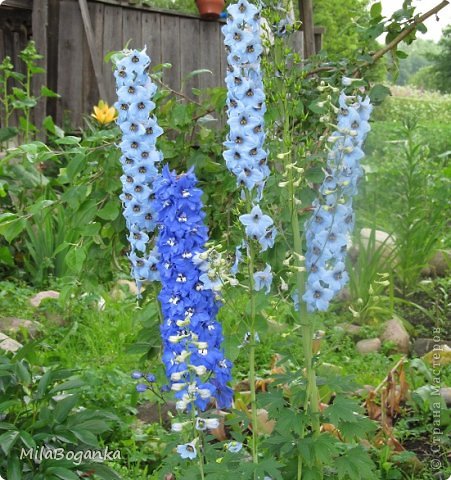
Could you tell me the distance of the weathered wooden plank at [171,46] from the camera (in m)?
5.75

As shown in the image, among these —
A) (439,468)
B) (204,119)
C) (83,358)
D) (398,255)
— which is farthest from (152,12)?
(439,468)

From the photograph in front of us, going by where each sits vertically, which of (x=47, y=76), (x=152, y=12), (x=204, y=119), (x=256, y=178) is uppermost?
(x=152, y=12)

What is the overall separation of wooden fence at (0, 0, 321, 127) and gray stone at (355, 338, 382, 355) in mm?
2734

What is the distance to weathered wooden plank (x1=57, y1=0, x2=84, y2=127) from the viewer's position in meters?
5.49

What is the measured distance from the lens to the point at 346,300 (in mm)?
3965

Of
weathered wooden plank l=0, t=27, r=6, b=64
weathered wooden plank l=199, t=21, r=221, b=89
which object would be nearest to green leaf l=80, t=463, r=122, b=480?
weathered wooden plank l=199, t=21, r=221, b=89

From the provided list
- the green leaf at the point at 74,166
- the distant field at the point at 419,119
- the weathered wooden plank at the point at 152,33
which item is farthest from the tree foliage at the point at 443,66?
the green leaf at the point at 74,166

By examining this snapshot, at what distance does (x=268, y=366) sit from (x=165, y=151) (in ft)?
3.97

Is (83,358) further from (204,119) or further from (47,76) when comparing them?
(47,76)

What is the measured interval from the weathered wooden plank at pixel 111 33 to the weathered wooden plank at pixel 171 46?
0.31m

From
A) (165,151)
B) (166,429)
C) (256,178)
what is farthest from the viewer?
(166,429)

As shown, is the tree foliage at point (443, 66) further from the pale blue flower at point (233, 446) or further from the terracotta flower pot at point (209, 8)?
the pale blue flower at point (233, 446)

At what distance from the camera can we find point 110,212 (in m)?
2.26

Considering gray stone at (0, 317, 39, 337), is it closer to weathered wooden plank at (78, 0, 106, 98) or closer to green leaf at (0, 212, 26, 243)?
green leaf at (0, 212, 26, 243)
